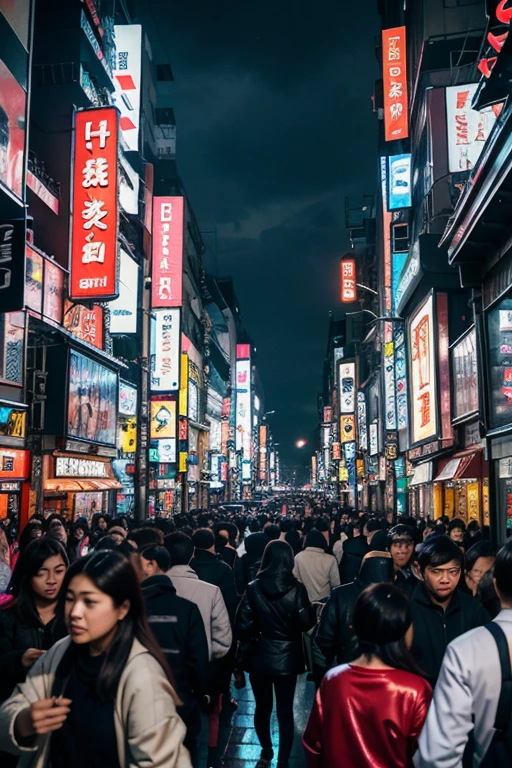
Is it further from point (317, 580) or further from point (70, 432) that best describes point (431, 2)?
point (317, 580)

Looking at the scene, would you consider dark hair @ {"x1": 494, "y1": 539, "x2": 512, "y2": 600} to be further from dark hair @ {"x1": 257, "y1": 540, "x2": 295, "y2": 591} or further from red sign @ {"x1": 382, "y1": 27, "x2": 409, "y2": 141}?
red sign @ {"x1": 382, "y1": 27, "x2": 409, "y2": 141}

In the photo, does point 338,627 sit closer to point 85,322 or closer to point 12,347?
point 12,347

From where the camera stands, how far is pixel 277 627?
663 cm

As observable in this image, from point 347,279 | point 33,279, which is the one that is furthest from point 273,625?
point 347,279

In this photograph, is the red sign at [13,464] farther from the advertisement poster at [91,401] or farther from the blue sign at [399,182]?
the blue sign at [399,182]

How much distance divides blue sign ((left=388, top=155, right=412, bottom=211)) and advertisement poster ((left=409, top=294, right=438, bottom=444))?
644 centimetres

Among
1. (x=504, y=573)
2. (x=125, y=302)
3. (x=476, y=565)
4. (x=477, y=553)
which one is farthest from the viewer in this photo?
(x=125, y=302)

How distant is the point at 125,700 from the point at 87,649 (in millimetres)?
299

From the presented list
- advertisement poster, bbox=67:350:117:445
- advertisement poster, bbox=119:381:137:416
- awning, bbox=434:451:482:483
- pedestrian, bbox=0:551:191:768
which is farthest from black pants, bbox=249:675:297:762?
advertisement poster, bbox=119:381:137:416

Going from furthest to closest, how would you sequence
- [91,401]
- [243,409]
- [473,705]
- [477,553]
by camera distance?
[243,409], [91,401], [477,553], [473,705]

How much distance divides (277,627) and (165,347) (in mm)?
38723

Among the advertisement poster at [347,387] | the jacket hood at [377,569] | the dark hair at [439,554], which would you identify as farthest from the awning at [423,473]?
the advertisement poster at [347,387]

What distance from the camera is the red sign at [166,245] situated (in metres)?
44.4

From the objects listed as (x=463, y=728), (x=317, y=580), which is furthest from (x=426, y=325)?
(x=463, y=728)
